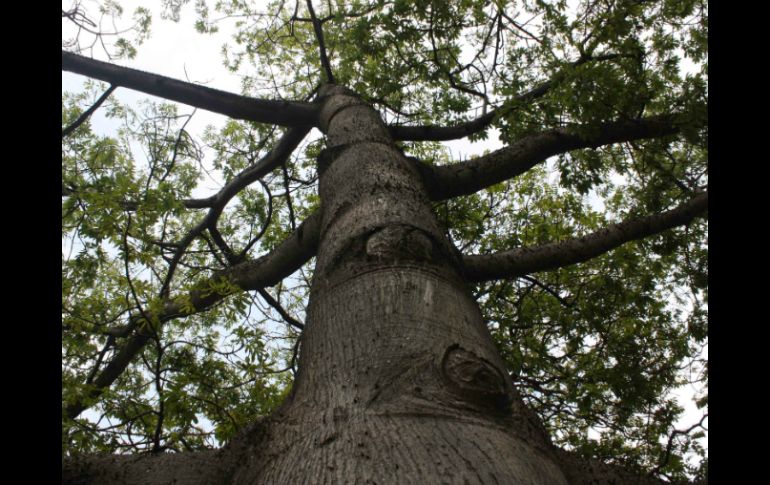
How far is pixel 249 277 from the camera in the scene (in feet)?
12.5

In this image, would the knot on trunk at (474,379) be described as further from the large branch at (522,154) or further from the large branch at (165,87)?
the large branch at (165,87)

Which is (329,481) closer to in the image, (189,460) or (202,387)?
(189,460)

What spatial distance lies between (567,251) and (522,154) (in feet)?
2.79

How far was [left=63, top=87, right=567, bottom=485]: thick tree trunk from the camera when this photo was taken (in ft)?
3.61

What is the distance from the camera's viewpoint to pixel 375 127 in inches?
145

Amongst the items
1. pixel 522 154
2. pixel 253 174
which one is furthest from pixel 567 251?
pixel 253 174

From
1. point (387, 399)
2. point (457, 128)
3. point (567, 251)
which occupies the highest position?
point (457, 128)

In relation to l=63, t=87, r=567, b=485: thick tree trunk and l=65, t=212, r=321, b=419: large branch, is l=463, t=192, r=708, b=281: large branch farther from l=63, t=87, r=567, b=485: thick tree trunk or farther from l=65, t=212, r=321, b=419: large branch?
l=65, t=212, r=321, b=419: large branch

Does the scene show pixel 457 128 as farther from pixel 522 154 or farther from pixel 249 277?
pixel 249 277

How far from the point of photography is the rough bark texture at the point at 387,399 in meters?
1.10

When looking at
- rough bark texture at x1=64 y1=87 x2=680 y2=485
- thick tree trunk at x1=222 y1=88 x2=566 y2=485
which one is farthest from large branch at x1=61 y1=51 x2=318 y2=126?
rough bark texture at x1=64 y1=87 x2=680 y2=485

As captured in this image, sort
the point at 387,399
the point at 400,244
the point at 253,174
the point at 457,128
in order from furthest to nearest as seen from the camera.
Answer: the point at 253,174
the point at 457,128
the point at 400,244
the point at 387,399

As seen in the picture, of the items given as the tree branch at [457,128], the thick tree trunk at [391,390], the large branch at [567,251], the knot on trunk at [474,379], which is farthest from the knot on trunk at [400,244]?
the tree branch at [457,128]
